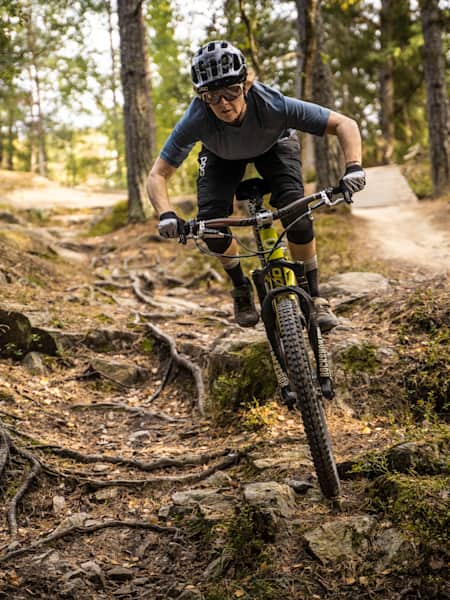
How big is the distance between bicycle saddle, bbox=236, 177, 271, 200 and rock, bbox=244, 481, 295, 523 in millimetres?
1963

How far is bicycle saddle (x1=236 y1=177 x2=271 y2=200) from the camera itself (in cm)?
412

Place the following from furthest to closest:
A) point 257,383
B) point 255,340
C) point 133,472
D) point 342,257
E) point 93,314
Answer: point 342,257 → point 93,314 → point 255,340 → point 257,383 → point 133,472

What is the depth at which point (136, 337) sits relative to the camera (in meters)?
7.68

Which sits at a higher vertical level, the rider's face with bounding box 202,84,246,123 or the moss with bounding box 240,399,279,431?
the rider's face with bounding box 202,84,246,123

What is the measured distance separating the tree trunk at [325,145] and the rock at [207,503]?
8939 millimetres

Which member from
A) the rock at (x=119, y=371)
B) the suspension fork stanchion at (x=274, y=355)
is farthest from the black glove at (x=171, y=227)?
the rock at (x=119, y=371)

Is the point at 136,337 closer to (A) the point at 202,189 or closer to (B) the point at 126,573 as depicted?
(A) the point at 202,189

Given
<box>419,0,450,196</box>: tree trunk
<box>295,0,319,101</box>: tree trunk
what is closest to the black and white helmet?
<box>295,0,319,101</box>: tree trunk

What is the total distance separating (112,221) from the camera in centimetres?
1555

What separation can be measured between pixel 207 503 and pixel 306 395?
112 centimetres

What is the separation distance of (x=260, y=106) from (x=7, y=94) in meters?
25.1

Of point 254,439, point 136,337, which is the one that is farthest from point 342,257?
point 254,439

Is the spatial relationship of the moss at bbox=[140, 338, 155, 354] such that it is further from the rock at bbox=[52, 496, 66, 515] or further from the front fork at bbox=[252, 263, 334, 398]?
the front fork at bbox=[252, 263, 334, 398]

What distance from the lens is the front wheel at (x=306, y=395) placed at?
11.4 feet
